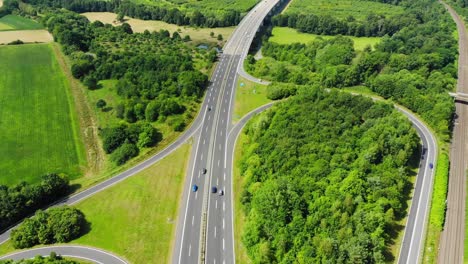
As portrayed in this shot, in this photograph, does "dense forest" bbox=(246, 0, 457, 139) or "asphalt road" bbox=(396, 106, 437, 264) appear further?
"dense forest" bbox=(246, 0, 457, 139)

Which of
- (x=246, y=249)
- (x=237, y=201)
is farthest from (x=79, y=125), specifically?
(x=246, y=249)

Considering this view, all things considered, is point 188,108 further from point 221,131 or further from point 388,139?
point 388,139

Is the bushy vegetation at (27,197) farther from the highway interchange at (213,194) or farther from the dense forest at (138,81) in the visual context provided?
the dense forest at (138,81)

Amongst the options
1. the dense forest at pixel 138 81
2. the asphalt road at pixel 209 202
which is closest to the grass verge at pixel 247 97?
the asphalt road at pixel 209 202

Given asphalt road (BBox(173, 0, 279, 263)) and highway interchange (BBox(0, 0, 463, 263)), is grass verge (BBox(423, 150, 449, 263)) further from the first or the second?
asphalt road (BBox(173, 0, 279, 263))

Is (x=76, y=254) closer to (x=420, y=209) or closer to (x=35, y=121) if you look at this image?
(x=35, y=121)

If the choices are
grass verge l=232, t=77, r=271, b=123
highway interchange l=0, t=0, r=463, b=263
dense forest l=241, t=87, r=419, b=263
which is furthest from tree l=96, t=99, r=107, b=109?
dense forest l=241, t=87, r=419, b=263
